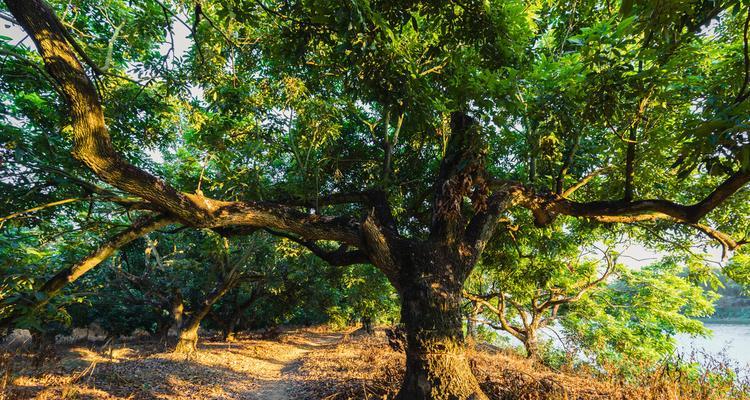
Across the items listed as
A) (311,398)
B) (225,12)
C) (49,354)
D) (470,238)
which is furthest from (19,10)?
(49,354)

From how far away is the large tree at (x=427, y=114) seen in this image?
2.90 m

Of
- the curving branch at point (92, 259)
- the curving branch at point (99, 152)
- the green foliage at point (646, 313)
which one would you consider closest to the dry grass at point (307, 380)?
the curving branch at point (92, 259)

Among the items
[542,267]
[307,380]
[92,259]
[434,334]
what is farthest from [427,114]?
[307,380]

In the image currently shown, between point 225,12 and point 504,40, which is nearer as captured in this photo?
point 225,12

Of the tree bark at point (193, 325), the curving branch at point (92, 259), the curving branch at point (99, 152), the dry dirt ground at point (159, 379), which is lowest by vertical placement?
the dry dirt ground at point (159, 379)

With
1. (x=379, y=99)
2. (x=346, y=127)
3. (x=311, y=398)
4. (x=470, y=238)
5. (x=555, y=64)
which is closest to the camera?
(x=379, y=99)

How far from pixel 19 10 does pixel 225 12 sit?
1.53m

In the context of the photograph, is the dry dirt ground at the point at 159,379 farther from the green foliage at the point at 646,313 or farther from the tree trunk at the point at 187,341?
the green foliage at the point at 646,313

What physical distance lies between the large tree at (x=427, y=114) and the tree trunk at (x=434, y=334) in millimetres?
22

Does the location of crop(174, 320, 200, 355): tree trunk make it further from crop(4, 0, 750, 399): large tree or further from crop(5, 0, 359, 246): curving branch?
crop(5, 0, 359, 246): curving branch

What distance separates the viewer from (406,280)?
457 cm

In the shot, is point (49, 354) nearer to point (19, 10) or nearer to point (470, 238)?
point (19, 10)

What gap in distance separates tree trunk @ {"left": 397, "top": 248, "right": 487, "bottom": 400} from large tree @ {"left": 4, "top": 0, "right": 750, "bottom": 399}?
22 mm

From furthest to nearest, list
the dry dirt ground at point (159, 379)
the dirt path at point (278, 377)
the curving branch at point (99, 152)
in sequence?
the dirt path at point (278, 377) → the dry dirt ground at point (159, 379) → the curving branch at point (99, 152)
